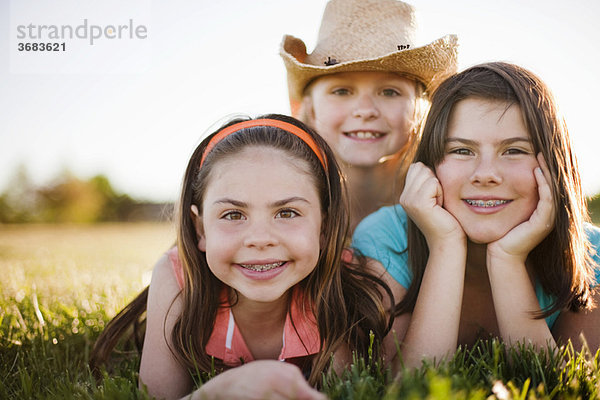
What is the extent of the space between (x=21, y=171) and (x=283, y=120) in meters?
36.9

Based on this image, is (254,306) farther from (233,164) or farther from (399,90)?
(399,90)

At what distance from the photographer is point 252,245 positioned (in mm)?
2379

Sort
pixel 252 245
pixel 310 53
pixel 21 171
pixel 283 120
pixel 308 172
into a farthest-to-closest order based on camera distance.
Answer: pixel 21 171
pixel 310 53
pixel 283 120
pixel 308 172
pixel 252 245

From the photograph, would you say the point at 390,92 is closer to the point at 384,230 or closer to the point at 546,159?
the point at 384,230

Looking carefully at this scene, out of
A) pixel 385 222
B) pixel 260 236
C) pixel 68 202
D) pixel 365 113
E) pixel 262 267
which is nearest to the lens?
pixel 260 236

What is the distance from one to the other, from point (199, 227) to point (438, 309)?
4.16 ft

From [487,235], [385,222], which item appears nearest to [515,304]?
[487,235]

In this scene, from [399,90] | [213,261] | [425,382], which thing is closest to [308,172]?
[213,261]

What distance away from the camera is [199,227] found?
8.95ft

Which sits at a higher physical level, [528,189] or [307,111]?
[307,111]

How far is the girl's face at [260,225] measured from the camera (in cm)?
239

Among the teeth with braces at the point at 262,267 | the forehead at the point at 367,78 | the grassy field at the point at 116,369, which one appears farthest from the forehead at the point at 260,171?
the forehead at the point at 367,78

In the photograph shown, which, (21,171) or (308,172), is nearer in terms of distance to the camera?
(308,172)

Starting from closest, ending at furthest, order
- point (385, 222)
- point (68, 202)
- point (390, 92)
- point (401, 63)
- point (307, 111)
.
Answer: point (385, 222) < point (401, 63) < point (390, 92) < point (307, 111) < point (68, 202)
